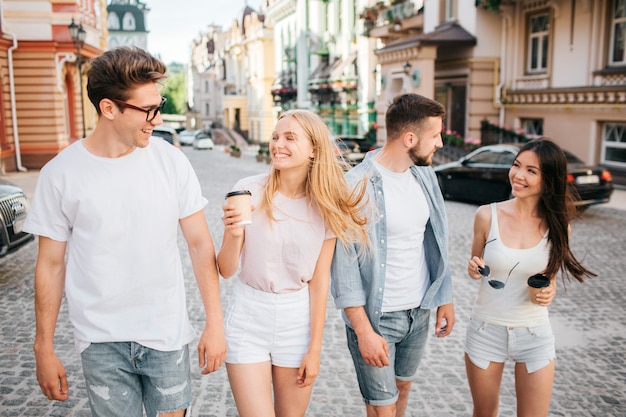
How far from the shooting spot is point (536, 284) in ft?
10.7

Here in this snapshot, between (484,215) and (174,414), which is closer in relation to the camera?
(174,414)

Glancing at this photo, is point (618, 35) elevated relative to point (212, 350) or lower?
elevated

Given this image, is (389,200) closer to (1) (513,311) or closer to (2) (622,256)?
(1) (513,311)

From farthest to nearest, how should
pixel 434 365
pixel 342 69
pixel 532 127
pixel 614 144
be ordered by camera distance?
pixel 342 69 → pixel 532 127 → pixel 614 144 → pixel 434 365

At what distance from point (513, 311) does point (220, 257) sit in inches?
64.0

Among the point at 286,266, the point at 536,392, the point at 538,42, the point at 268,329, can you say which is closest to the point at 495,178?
the point at 538,42

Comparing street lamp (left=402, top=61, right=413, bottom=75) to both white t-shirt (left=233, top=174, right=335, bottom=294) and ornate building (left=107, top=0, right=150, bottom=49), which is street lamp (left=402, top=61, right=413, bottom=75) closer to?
white t-shirt (left=233, top=174, right=335, bottom=294)

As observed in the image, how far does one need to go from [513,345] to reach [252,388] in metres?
1.44

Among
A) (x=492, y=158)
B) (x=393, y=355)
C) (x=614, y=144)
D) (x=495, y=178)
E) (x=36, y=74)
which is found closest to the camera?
(x=393, y=355)

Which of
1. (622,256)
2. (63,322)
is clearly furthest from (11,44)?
(622,256)

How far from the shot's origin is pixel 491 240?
11.5 ft

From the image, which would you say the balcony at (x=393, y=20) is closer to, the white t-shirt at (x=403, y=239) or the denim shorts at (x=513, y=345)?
the white t-shirt at (x=403, y=239)

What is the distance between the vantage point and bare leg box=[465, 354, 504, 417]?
3395 mm

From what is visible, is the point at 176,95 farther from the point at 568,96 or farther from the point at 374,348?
the point at 374,348
